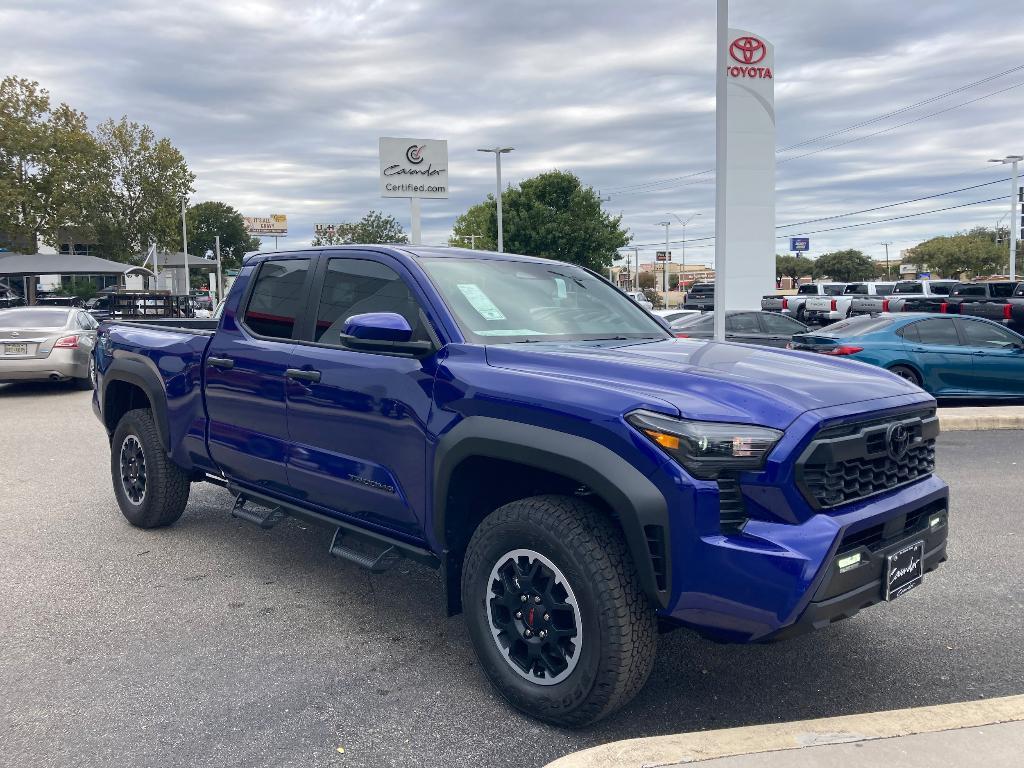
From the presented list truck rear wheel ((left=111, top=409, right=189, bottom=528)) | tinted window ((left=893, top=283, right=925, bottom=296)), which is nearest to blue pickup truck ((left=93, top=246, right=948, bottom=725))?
truck rear wheel ((left=111, top=409, right=189, bottom=528))

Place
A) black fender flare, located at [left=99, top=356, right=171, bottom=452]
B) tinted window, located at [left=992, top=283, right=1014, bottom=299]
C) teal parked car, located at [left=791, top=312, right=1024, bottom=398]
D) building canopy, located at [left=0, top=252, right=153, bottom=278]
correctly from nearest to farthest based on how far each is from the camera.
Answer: black fender flare, located at [left=99, top=356, right=171, bottom=452] < teal parked car, located at [left=791, top=312, right=1024, bottom=398] < tinted window, located at [left=992, top=283, right=1014, bottom=299] < building canopy, located at [left=0, top=252, right=153, bottom=278]

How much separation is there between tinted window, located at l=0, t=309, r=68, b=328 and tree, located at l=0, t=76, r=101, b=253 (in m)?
31.1

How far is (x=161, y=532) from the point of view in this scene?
242 inches

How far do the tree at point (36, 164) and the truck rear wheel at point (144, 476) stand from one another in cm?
4149

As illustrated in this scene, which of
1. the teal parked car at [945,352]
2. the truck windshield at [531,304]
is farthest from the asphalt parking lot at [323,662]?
the teal parked car at [945,352]

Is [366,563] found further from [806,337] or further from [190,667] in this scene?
[806,337]

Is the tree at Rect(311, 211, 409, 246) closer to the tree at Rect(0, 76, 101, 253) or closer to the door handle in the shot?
the tree at Rect(0, 76, 101, 253)

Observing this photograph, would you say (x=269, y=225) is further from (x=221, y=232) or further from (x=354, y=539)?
(x=354, y=539)

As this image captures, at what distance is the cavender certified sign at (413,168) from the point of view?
35531 mm

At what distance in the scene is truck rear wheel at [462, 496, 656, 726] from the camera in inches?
119

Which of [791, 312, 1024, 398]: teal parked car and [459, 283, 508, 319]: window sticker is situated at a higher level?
[459, 283, 508, 319]: window sticker

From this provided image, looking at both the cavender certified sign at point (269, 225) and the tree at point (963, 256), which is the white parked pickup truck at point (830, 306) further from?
the cavender certified sign at point (269, 225)

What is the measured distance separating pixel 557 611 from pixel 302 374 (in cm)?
189

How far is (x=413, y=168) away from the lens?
3584cm
